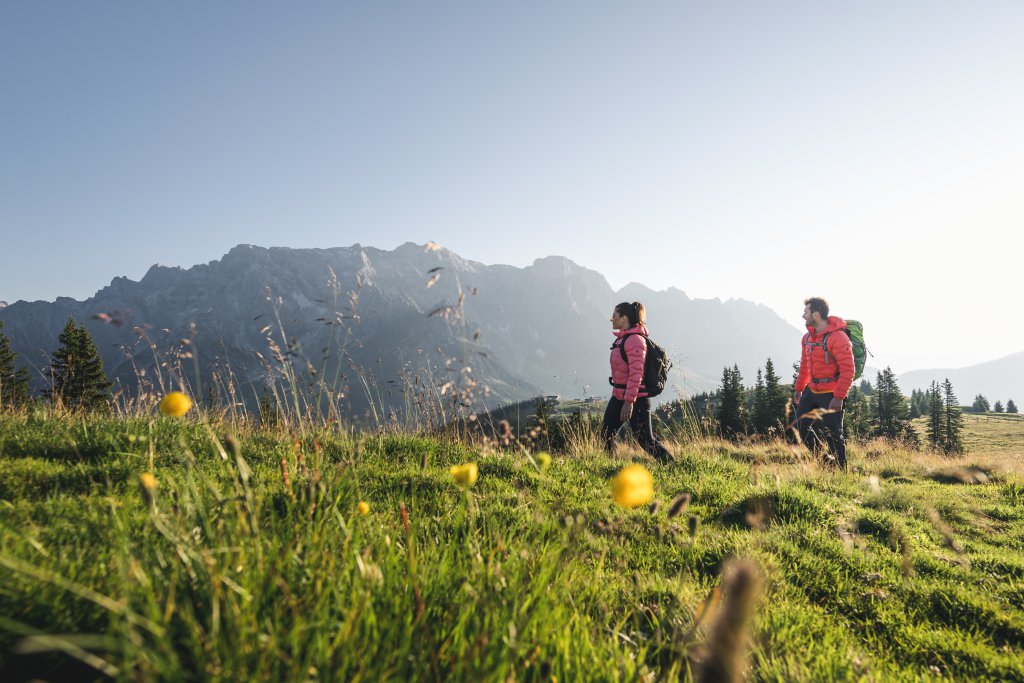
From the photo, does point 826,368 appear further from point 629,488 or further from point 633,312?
point 629,488

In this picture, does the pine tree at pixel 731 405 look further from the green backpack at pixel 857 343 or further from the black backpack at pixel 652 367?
the black backpack at pixel 652 367

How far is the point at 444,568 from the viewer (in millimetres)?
1956

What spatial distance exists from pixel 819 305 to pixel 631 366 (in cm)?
417

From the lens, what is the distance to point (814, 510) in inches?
203

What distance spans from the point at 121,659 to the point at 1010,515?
935 cm

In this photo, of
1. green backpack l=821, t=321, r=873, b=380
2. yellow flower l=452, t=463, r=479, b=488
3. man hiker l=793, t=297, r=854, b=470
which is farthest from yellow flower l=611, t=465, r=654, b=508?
green backpack l=821, t=321, r=873, b=380

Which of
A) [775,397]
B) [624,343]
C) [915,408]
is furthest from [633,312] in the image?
[915,408]

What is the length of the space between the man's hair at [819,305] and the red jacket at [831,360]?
0.13 m

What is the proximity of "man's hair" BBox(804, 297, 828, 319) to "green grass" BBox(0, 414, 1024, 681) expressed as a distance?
3.33 metres

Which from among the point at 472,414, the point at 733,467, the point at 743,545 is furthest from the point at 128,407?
the point at 733,467

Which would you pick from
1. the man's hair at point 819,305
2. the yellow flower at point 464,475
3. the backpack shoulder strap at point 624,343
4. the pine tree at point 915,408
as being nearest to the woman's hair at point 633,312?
the backpack shoulder strap at point 624,343

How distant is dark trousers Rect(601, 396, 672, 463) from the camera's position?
761cm

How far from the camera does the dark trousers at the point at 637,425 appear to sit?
761 centimetres

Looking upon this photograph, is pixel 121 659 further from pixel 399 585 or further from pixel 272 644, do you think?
pixel 399 585
